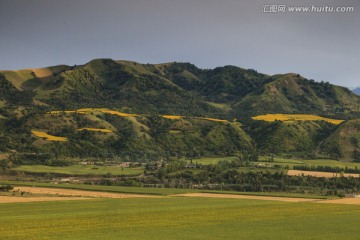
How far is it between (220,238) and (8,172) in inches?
5662

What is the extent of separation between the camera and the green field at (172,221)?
5678 centimetres

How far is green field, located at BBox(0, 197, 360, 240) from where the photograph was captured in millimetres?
56781

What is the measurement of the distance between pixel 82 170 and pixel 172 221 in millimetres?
121322

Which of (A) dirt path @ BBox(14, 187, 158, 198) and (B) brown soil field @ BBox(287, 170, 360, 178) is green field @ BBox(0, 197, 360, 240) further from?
(B) brown soil field @ BBox(287, 170, 360, 178)

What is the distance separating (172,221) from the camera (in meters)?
69.6

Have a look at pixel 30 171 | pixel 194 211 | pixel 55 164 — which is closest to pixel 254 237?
pixel 194 211

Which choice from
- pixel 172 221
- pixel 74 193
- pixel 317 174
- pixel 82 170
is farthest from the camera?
pixel 82 170

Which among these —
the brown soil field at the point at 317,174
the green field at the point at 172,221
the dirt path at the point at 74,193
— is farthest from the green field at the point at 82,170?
the green field at the point at 172,221

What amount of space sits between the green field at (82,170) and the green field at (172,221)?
278 feet

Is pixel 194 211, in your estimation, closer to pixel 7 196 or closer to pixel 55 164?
pixel 7 196

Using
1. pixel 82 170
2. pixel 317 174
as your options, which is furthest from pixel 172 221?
pixel 82 170

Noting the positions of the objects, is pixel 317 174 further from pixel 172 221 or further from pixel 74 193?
pixel 172 221

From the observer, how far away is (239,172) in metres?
Answer: 176

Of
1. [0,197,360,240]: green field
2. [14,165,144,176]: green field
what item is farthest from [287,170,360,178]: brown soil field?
[0,197,360,240]: green field
